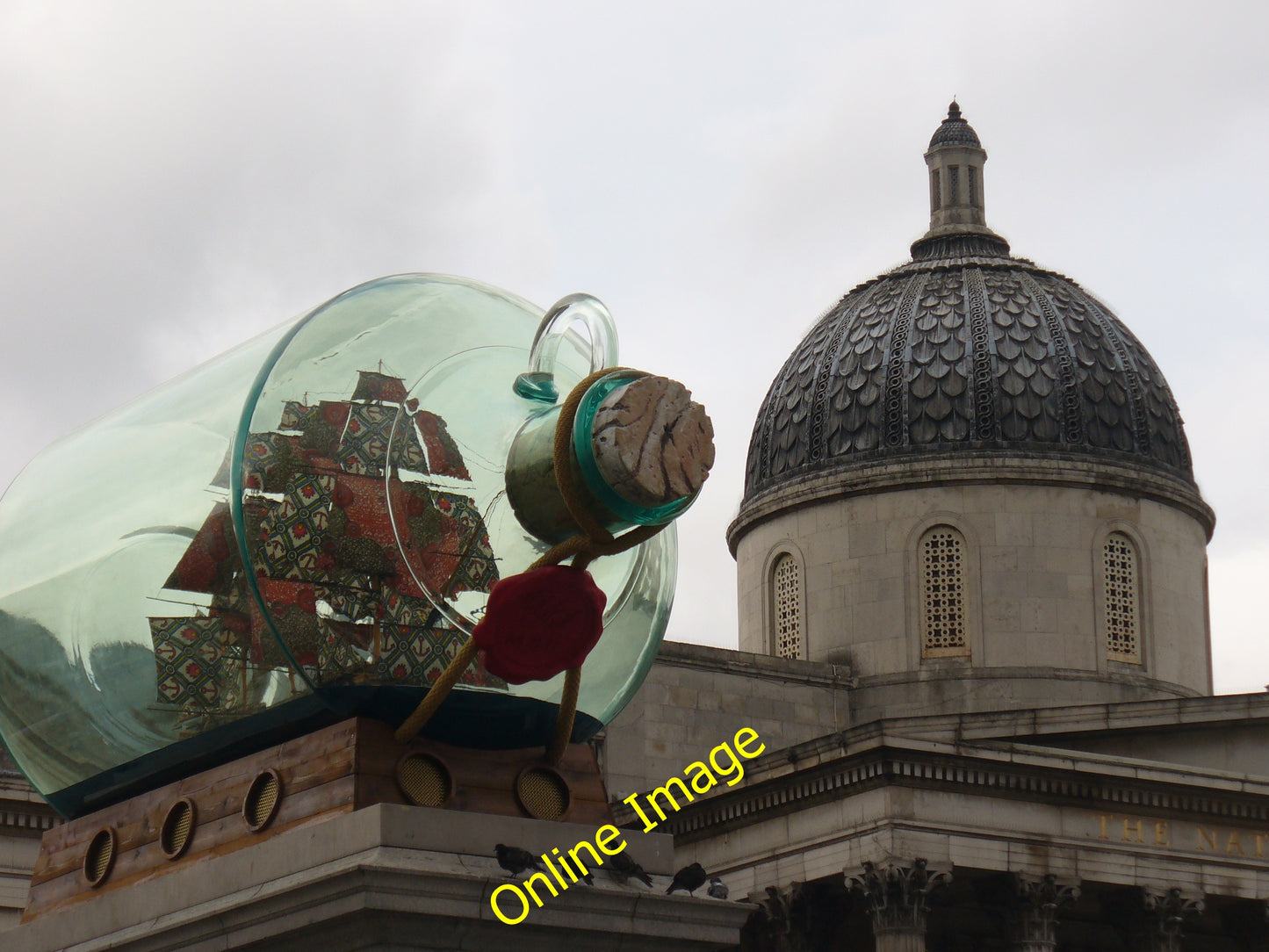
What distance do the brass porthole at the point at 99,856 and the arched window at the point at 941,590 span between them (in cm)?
4127

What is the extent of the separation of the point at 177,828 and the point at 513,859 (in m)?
1.20

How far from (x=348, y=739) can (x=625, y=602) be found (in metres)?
0.89

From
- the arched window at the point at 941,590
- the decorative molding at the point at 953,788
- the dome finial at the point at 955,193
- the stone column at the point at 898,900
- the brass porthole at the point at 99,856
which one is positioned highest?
the dome finial at the point at 955,193

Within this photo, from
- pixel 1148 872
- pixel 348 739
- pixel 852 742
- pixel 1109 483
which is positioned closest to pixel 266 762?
pixel 348 739

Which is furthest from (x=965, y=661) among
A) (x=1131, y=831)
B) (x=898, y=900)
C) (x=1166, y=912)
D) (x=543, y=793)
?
(x=543, y=793)

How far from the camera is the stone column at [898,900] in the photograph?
115ft

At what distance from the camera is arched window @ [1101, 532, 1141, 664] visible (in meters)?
48.3

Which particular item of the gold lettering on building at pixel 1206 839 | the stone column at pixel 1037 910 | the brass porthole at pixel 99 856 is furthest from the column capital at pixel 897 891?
the brass porthole at pixel 99 856

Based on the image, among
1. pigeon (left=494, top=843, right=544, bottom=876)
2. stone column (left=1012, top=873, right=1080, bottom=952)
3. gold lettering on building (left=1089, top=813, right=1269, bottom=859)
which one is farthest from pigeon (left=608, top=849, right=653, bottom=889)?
gold lettering on building (left=1089, top=813, right=1269, bottom=859)

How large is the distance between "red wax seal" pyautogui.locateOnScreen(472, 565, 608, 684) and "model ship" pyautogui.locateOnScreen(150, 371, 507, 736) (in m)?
0.19

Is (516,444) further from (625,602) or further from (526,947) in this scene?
(526,947)

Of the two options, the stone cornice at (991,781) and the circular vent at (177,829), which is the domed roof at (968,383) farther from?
the circular vent at (177,829)

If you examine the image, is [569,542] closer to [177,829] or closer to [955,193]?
[177,829]

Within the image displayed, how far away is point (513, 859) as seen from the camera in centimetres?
614
